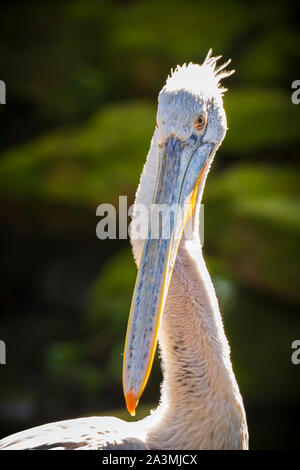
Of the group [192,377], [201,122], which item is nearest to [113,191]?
[201,122]

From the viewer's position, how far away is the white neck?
8.25 ft

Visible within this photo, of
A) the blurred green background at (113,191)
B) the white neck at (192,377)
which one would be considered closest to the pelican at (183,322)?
the white neck at (192,377)

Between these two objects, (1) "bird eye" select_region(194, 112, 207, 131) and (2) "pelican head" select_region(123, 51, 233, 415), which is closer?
(2) "pelican head" select_region(123, 51, 233, 415)

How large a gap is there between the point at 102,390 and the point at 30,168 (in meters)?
1.93

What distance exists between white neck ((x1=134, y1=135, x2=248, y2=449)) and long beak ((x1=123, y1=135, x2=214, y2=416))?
5.3 inches

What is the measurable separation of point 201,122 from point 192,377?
0.80 m

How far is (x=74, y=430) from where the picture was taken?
2.59 metres

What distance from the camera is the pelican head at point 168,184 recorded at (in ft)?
7.64

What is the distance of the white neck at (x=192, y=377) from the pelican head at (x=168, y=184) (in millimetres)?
141

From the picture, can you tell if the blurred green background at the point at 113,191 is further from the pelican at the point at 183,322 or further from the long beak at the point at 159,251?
the long beak at the point at 159,251

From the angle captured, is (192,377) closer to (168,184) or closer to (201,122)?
(168,184)

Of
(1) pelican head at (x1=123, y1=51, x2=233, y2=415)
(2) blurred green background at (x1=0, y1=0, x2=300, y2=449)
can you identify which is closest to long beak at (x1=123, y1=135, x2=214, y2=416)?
(1) pelican head at (x1=123, y1=51, x2=233, y2=415)

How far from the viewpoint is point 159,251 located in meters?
2.41

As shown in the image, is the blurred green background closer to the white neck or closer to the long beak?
the white neck
